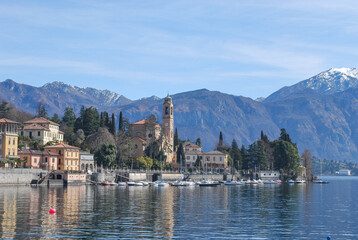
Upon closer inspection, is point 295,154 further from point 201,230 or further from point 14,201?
point 201,230

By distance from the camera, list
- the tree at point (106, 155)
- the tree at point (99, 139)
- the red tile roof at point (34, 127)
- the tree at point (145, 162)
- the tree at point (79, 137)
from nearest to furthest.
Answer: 1. the tree at point (106, 155)
2. the red tile roof at point (34, 127)
3. the tree at point (99, 139)
4. the tree at point (145, 162)
5. the tree at point (79, 137)

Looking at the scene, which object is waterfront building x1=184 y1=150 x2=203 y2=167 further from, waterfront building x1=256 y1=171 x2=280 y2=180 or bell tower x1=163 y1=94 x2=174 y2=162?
waterfront building x1=256 y1=171 x2=280 y2=180

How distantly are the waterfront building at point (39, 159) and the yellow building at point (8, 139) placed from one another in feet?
8.75

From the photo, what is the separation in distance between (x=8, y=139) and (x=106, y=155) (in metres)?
27.6

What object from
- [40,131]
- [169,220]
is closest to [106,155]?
[40,131]

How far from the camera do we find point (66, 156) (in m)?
136

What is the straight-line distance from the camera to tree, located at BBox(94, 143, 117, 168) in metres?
A: 144

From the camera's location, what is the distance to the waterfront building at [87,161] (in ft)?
461

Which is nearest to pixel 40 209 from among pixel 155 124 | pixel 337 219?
pixel 337 219

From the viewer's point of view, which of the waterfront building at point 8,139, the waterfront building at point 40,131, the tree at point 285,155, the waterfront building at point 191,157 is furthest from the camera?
the waterfront building at point 191,157

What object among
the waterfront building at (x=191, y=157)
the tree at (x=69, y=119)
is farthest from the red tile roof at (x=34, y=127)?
the waterfront building at (x=191, y=157)

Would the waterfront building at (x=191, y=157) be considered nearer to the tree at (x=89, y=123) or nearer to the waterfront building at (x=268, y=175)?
the waterfront building at (x=268, y=175)

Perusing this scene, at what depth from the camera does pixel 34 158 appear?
12900 cm

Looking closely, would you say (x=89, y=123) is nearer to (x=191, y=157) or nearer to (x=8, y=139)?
(x=191, y=157)
